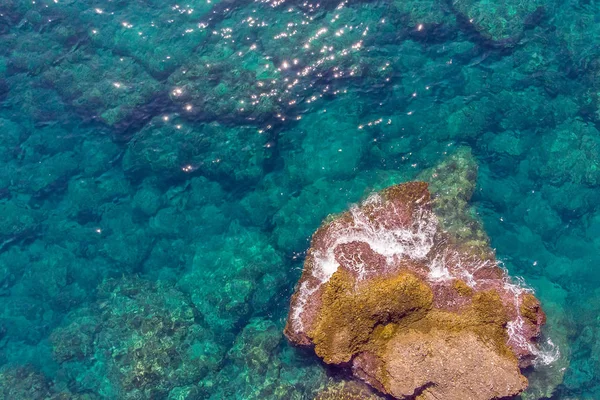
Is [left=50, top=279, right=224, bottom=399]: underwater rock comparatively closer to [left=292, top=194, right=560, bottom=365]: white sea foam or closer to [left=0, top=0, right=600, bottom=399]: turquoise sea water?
[left=0, top=0, right=600, bottom=399]: turquoise sea water

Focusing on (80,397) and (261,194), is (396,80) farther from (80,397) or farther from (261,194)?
(80,397)

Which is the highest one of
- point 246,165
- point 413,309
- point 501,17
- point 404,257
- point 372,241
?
point 501,17

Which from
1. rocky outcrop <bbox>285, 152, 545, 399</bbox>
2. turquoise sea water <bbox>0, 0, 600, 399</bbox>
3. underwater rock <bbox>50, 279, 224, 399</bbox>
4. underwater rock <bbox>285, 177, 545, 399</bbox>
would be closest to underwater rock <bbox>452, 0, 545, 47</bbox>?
turquoise sea water <bbox>0, 0, 600, 399</bbox>

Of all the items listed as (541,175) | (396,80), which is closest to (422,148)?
(396,80)

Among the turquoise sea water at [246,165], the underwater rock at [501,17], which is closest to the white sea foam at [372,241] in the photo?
the turquoise sea water at [246,165]

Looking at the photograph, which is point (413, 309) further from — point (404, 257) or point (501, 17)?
point (501, 17)

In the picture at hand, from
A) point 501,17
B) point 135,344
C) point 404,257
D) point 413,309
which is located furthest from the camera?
point 501,17

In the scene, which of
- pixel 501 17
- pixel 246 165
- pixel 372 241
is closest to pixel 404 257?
pixel 372 241
